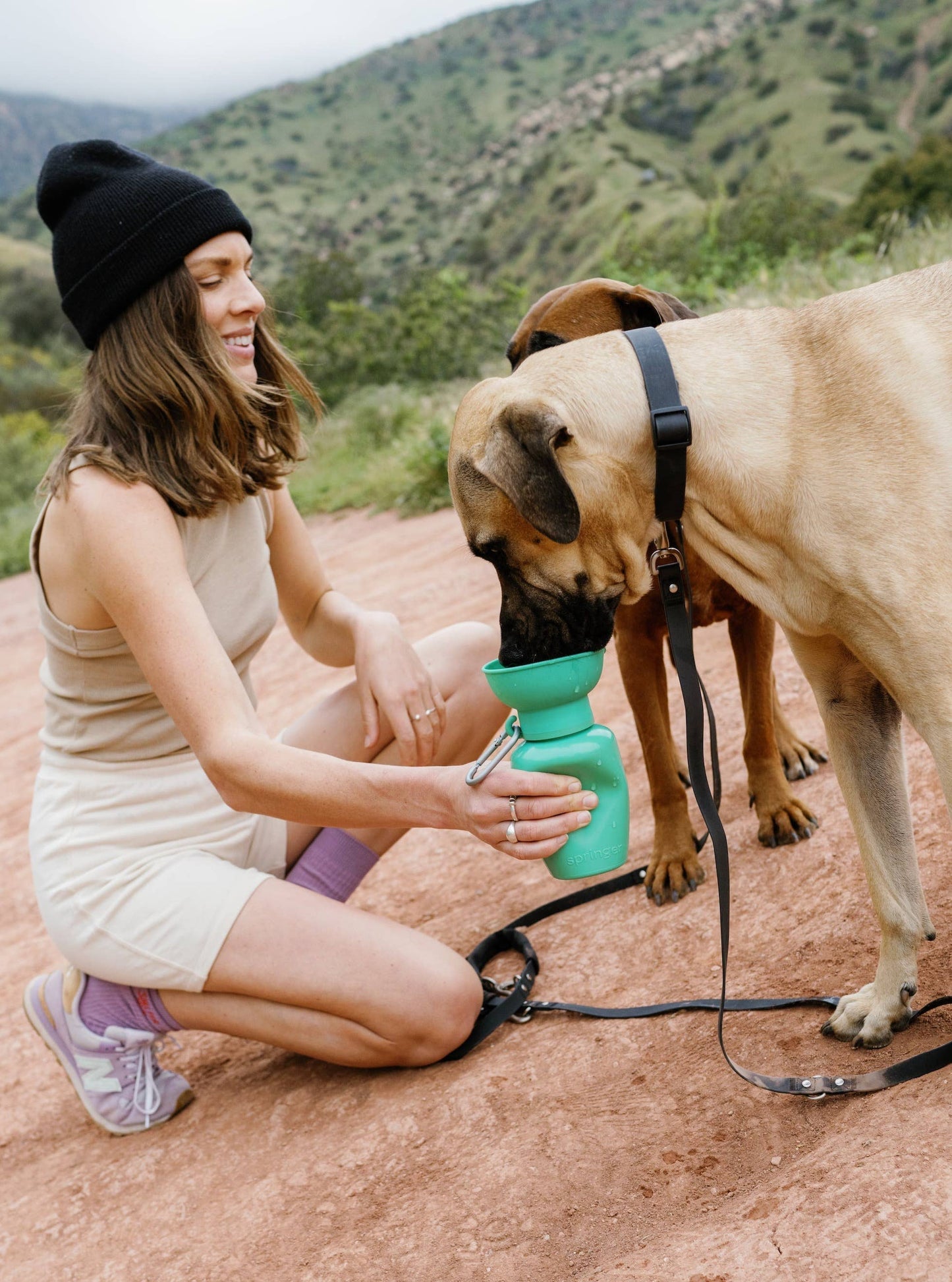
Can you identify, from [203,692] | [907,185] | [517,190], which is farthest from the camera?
[517,190]

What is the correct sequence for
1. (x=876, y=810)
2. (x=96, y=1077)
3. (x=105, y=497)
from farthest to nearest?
(x=96, y=1077) < (x=105, y=497) < (x=876, y=810)

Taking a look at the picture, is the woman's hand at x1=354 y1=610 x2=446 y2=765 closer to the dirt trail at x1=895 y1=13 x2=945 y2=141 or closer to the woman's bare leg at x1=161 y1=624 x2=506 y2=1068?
the woman's bare leg at x1=161 y1=624 x2=506 y2=1068

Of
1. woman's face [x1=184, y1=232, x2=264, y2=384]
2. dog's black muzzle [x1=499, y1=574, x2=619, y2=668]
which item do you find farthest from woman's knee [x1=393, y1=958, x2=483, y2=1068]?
woman's face [x1=184, y1=232, x2=264, y2=384]

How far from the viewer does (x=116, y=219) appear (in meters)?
2.76

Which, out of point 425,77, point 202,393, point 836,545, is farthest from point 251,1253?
point 425,77

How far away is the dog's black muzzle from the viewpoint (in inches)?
96.0

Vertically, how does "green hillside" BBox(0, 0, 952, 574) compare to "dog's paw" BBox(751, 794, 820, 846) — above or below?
below

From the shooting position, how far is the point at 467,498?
7.96 ft

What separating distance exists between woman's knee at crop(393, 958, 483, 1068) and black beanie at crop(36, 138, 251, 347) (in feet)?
6.39

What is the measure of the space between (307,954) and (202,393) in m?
1.50

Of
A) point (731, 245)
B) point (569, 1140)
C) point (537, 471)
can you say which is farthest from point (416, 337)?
point (569, 1140)

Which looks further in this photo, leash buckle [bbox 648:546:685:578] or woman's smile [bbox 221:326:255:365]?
woman's smile [bbox 221:326:255:365]

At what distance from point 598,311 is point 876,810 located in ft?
5.89

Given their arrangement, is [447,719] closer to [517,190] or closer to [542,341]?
[542,341]
